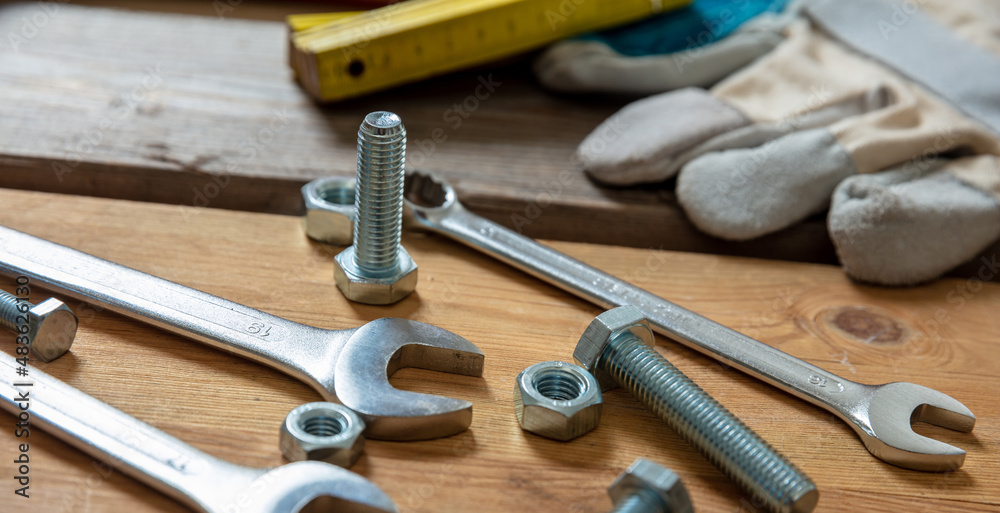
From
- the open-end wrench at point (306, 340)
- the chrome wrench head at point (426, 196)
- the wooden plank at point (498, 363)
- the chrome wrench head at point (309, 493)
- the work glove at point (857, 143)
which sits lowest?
the wooden plank at point (498, 363)

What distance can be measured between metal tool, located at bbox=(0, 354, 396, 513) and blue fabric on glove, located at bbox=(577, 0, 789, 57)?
1.23 meters

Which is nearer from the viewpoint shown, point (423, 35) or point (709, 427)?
point (709, 427)

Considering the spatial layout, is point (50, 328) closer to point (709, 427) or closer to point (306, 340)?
point (306, 340)

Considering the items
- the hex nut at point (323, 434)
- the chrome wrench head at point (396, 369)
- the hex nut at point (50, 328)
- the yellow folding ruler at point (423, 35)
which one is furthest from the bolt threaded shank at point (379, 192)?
the yellow folding ruler at point (423, 35)

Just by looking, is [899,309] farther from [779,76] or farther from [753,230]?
[779,76]

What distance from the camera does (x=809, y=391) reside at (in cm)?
100

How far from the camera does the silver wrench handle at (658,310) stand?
101cm

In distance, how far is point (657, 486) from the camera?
0.77 metres

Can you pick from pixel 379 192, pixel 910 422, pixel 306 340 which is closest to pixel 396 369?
pixel 306 340

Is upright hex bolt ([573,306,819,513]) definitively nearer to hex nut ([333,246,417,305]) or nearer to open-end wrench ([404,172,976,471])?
open-end wrench ([404,172,976,471])

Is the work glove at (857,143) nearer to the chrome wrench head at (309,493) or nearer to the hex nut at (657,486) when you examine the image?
the hex nut at (657,486)

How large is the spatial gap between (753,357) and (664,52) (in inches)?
36.8

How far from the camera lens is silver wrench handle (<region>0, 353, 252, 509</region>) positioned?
0.81 meters

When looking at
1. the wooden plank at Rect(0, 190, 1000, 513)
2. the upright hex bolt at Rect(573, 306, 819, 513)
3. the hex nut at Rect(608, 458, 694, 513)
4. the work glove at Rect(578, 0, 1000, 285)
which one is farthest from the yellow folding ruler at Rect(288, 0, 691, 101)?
the hex nut at Rect(608, 458, 694, 513)
